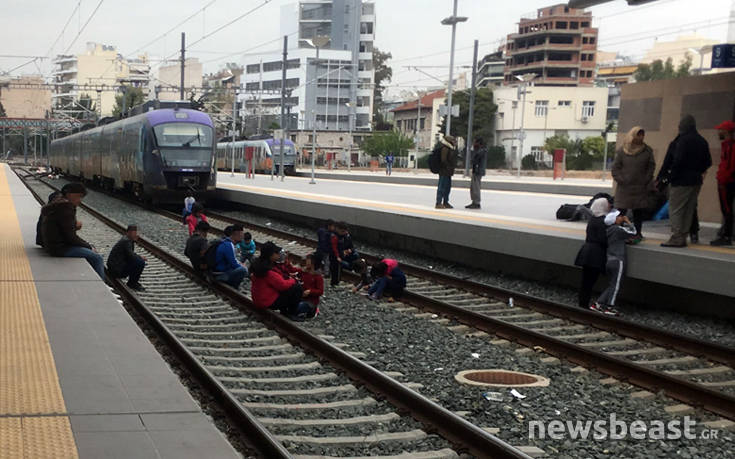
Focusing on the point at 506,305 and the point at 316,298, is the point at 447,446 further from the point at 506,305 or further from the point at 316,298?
the point at 506,305

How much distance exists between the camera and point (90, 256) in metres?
11.4

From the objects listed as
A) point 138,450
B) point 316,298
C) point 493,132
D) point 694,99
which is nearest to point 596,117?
point 493,132

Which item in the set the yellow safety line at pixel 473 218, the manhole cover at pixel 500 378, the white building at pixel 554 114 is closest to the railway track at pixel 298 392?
the manhole cover at pixel 500 378

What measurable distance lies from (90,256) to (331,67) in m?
102

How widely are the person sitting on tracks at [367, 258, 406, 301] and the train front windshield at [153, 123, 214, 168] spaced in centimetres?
1494

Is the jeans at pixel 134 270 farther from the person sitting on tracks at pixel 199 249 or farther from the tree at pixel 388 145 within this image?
the tree at pixel 388 145

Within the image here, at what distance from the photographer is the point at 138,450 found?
4.39 m

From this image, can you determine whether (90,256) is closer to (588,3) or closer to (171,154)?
(588,3)

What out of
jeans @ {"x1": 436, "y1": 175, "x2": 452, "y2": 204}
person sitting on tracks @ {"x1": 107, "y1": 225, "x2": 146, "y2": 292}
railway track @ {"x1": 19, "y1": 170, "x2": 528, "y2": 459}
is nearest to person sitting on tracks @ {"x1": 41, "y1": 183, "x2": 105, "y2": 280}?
person sitting on tracks @ {"x1": 107, "y1": 225, "x2": 146, "y2": 292}

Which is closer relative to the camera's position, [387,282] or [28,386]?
[28,386]

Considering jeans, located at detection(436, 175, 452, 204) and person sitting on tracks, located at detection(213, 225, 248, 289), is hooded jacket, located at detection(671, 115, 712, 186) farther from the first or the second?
jeans, located at detection(436, 175, 452, 204)

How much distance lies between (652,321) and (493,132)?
75103 millimetres

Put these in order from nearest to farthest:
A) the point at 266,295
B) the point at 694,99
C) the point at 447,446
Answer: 1. the point at 447,446
2. the point at 266,295
3. the point at 694,99

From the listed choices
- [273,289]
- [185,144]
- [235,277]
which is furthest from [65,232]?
[185,144]
